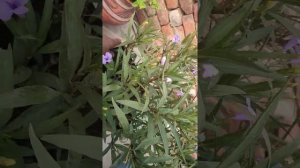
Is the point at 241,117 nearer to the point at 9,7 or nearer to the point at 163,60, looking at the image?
the point at 163,60

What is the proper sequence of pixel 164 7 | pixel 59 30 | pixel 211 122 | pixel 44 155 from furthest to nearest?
pixel 164 7 → pixel 211 122 → pixel 59 30 → pixel 44 155

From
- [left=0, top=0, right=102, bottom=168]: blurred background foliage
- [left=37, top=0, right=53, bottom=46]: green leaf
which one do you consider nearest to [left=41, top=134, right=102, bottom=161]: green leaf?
[left=0, top=0, right=102, bottom=168]: blurred background foliage

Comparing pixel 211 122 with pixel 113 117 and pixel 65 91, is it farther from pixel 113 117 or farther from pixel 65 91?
pixel 65 91

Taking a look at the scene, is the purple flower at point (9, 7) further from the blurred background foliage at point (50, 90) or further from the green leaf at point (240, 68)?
the green leaf at point (240, 68)

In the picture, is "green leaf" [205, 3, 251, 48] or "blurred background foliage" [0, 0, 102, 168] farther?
"green leaf" [205, 3, 251, 48]

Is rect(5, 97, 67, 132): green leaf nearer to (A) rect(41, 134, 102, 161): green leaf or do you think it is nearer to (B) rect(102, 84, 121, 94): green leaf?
(A) rect(41, 134, 102, 161): green leaf

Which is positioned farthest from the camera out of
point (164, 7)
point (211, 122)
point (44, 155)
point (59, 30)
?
point (164, 7)

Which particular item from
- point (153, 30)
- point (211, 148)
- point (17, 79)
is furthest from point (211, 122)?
point (17, 79)
